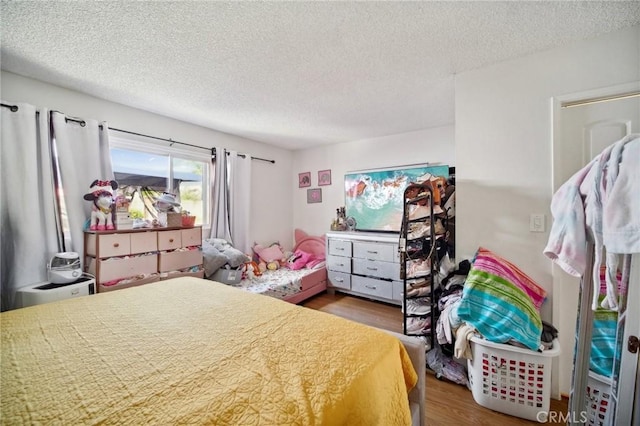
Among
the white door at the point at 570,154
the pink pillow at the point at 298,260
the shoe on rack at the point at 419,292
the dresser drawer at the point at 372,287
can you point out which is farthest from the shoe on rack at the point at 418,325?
the pink pillow at the point at 298,260

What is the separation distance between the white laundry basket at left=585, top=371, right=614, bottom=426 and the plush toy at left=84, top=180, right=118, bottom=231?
3.51 m

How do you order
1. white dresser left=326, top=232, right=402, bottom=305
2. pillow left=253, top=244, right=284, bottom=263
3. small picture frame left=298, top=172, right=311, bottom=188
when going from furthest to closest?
small picture frame left=298, top=172, right=311, bottom=188
pillow left=253, top=244, right=284, bottom=263
white dresser left=326, top=232, right=402, bottom=305

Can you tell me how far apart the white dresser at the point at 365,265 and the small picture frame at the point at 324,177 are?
1.04m

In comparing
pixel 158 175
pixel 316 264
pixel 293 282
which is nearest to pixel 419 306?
pixel 293 282

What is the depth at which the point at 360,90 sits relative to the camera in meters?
2.31

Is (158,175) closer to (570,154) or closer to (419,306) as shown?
(419,306)

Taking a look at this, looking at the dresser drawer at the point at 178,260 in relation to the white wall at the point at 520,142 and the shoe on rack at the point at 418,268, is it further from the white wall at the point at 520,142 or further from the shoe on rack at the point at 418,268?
the white wall at the point at 520,142

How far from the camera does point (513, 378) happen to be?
1.47 meters

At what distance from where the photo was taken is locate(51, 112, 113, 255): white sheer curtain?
2.15 metres

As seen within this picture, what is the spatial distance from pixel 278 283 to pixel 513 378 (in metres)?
2.36

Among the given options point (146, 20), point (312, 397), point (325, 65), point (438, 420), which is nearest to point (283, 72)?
point (325, 65)

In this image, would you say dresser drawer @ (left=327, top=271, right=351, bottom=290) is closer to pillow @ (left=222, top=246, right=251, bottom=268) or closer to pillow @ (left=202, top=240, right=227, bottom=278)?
pillow @ (left=222, top=246, right=251, bottom=268)

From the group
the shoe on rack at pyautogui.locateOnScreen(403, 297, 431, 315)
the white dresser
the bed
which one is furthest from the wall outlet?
the bed

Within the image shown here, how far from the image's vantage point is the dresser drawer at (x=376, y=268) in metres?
3.15
